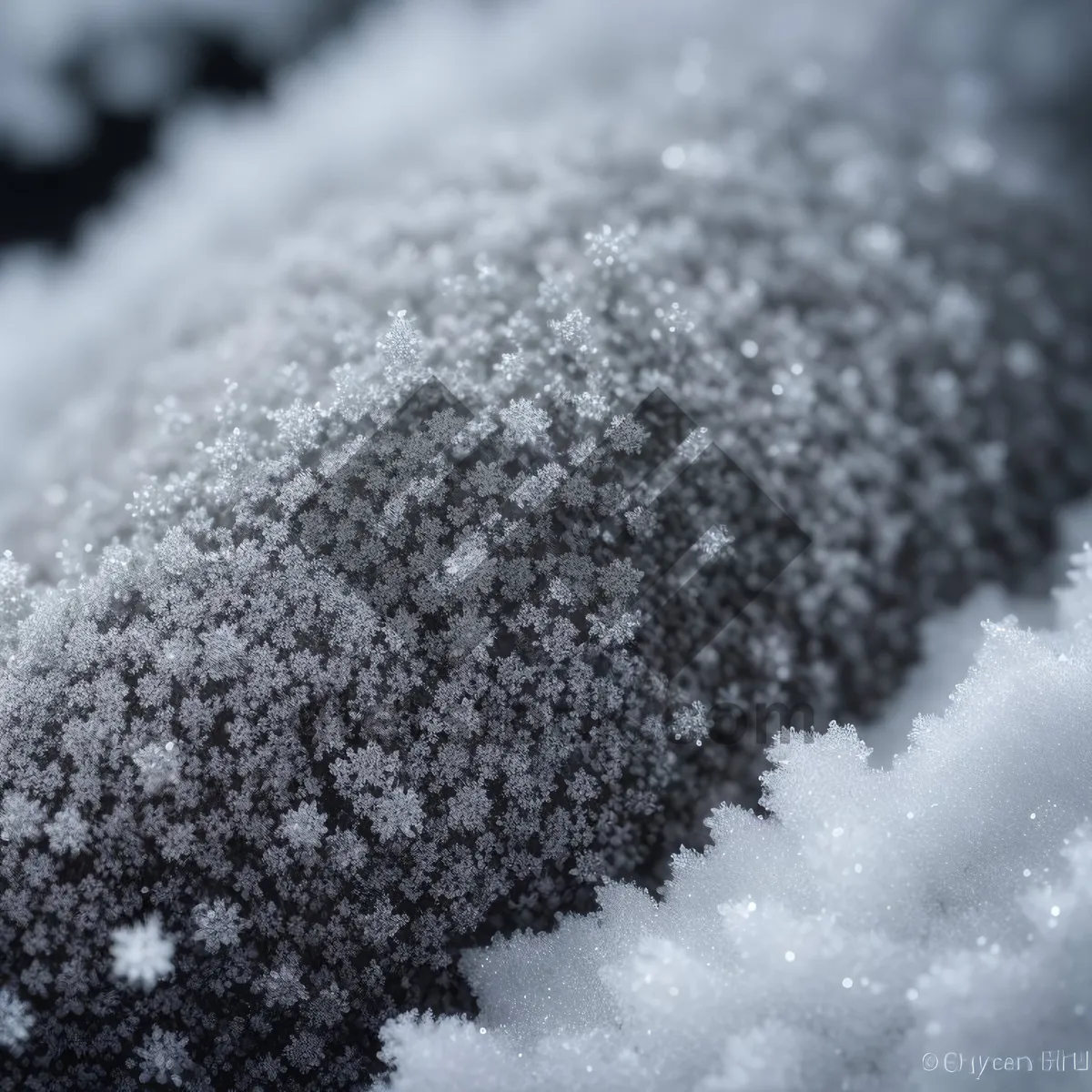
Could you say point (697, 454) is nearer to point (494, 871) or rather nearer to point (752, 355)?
point (752, 355)

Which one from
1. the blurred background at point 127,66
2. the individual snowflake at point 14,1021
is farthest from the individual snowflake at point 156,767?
the blurred background at point 127,66

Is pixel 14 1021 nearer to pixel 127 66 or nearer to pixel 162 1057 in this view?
pixel 162 1057

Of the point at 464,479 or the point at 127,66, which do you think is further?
the point at 127,66

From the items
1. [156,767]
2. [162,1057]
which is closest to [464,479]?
[156,767]

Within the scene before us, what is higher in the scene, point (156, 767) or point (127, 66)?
point (127, 66)

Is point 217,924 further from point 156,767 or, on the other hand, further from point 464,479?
point 464,479

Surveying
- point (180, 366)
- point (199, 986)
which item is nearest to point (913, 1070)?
point (199, 986)

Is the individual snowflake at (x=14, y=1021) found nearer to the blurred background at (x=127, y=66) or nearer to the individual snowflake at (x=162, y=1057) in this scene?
the individual snowflake at (x=162, y=1057)

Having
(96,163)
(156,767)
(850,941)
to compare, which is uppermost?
(96,163)
